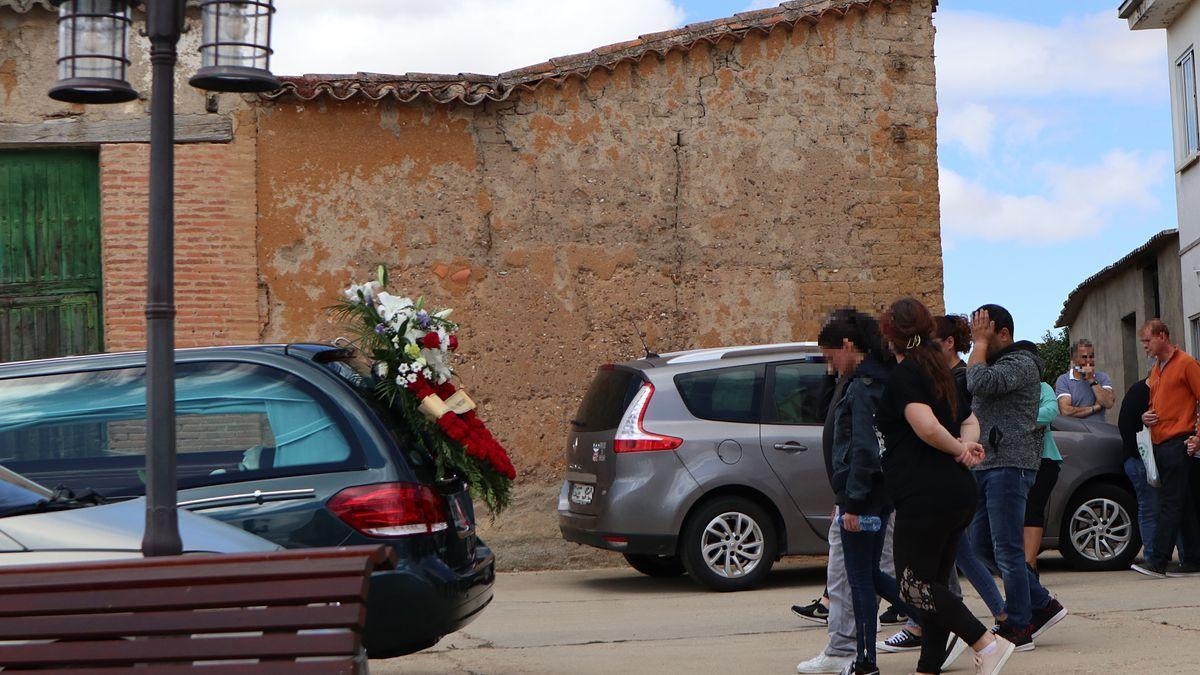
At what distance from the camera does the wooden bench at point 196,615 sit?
412 cm

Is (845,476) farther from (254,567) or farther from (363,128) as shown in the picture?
(363,128)

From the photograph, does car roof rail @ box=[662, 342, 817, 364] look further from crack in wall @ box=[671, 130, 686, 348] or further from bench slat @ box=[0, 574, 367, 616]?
bench slat @ box=[0, 574, 367, 616]

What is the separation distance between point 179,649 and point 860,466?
3419mm

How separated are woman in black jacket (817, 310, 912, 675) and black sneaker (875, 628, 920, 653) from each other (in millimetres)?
919

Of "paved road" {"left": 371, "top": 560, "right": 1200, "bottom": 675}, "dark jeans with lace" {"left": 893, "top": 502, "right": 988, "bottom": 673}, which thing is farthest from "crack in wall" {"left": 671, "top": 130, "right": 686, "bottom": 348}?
"dark jeans with lace" {"left": 893, "top": 502, "right": 988, "bottom": 673}

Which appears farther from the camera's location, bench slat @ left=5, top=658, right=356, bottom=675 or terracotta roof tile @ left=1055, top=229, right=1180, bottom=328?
terracotta roof tile @ left=1055, top=229, right=1180, bottom=328

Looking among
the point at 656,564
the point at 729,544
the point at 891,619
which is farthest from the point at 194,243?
the point at 891,619

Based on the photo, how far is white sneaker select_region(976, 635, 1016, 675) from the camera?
6.38m

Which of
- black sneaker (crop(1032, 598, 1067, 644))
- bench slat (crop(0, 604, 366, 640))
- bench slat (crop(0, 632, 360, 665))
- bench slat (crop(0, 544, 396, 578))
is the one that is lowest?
black sneaker (crop(1032, 598, 1067, 644))

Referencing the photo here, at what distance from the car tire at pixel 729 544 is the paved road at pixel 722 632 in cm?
15

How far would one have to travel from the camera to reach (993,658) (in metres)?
6.40

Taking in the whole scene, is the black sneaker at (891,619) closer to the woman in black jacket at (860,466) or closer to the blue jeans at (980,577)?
the blue jeans at (980,577)

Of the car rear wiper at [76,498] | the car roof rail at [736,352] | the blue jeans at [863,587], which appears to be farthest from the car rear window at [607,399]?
the car rear wiper at [76,498]

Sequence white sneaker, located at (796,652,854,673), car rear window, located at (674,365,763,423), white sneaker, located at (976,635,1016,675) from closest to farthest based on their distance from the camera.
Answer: white sneaker, located at (976,635,1016,675) < white sneaker, located at (796,652,854,673) < car rear window, located at (674,365,763,423)
